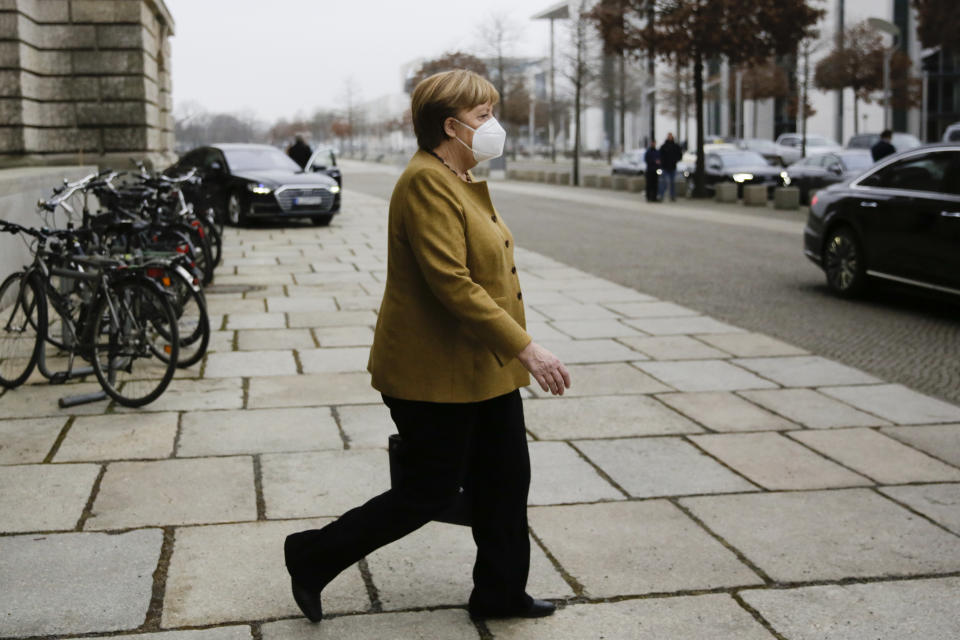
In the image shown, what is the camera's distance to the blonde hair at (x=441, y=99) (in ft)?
9.95

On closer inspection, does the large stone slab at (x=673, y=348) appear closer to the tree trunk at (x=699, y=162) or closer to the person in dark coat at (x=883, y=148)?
the person in dark coat at (x=883, y=148)

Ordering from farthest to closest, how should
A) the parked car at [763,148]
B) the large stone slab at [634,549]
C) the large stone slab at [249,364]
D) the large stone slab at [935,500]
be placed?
1. the parked car at [763,148]
2. the large stone slab at [249,364]
3. the large stone slab at [935,500]
4. the large stone slab at [634,549]

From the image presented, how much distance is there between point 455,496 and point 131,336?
3.53m

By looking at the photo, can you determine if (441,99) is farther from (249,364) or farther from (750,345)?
(750,345)

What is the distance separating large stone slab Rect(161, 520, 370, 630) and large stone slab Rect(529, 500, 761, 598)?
777 millimetres

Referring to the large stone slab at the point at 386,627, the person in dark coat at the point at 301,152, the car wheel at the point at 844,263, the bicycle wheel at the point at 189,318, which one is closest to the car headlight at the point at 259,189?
the person in dark coat at the point at 301,152

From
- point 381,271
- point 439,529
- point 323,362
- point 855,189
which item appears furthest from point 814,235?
point 439,529

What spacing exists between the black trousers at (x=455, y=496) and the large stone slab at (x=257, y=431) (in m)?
2.15

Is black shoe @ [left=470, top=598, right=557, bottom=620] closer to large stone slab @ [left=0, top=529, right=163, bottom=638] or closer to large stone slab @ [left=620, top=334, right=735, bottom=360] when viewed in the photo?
large stone slab @ [left=0, top=529, right=163, bottom=638]

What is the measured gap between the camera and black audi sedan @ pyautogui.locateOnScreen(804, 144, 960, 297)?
9812 millimetres

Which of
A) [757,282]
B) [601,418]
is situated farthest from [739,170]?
[601,418]

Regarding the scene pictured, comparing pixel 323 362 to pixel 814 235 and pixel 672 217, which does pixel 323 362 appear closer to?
pixel 814 235

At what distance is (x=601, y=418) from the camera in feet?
20.3

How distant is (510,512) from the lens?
131 inches
